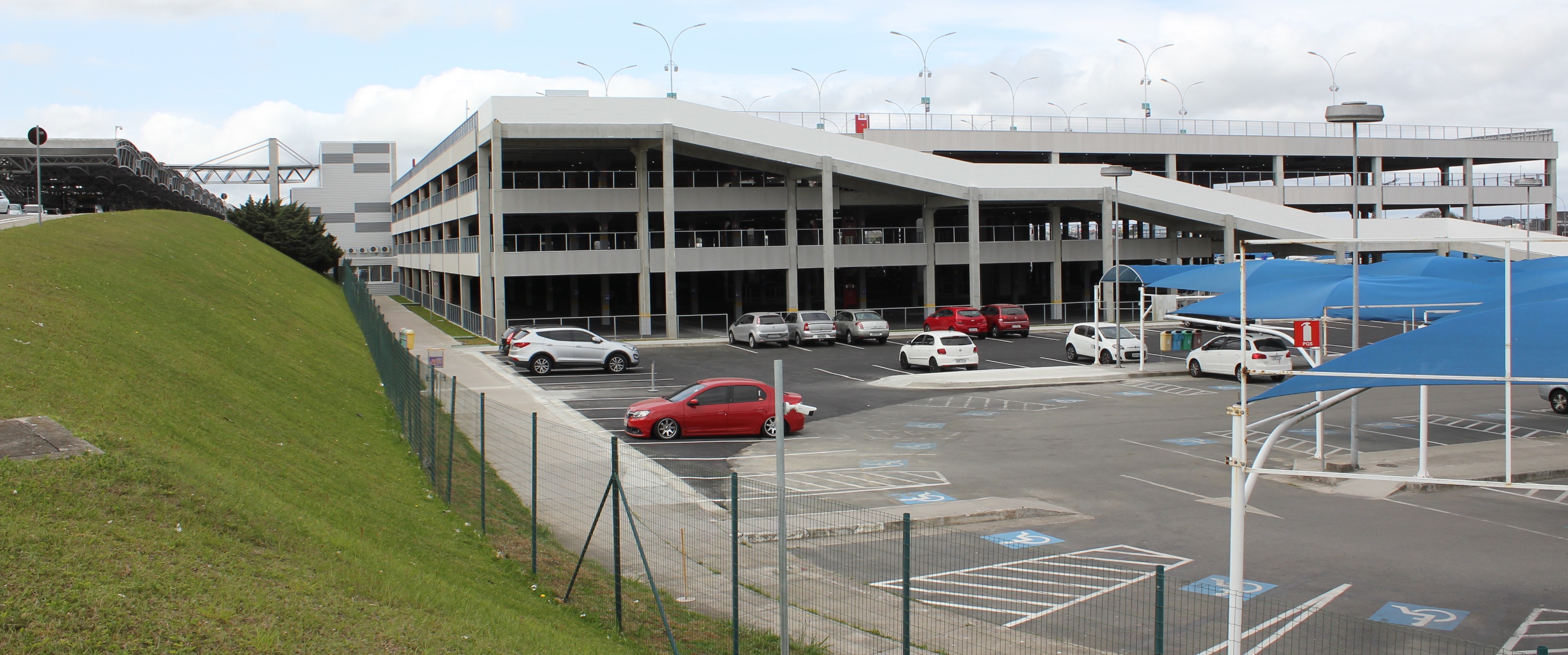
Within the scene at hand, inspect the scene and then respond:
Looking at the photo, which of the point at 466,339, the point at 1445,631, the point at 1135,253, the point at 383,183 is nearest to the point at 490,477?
the point at 1445,631

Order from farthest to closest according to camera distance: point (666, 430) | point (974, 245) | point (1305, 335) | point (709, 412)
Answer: point (974, 245), point (709, 412), point (666, 430), point (1305, 335)

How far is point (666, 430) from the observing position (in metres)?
21.8

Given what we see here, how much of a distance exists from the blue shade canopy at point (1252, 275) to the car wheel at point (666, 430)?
12755mm

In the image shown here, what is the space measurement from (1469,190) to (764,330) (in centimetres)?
6212

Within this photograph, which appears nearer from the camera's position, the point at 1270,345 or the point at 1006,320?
the point at 1270,345

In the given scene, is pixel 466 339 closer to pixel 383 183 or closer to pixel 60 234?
pixel 60 234

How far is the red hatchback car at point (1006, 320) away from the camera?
47.1 metres

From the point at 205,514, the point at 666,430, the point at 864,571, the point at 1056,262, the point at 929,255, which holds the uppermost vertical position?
the point at 929,255

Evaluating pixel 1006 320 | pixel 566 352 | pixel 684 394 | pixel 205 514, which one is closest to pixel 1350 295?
pixel 684 394

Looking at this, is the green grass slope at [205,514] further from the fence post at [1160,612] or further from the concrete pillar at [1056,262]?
the concrete pillar at [1056,262]

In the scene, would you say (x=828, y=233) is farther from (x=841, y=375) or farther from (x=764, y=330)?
(x=841, y=375)

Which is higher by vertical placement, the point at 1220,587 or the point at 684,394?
the point at 684,394

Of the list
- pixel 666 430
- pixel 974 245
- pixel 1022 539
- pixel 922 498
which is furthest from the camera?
pixel 974 245

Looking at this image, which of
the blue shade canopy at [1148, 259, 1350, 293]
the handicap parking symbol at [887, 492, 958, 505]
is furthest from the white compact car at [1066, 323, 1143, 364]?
the handicap parking symbol at [887, 492, 958, 505]
